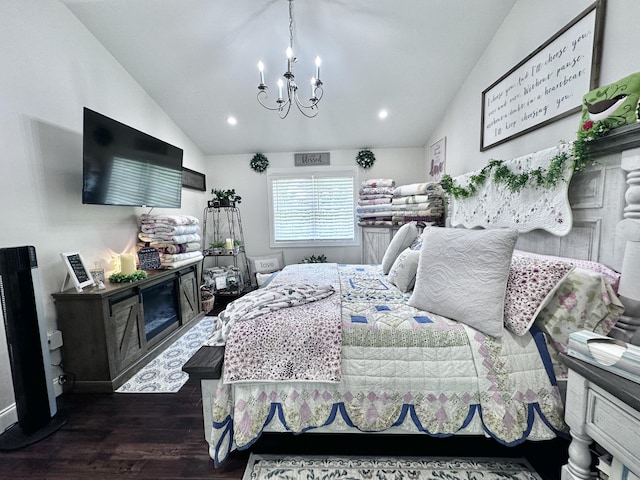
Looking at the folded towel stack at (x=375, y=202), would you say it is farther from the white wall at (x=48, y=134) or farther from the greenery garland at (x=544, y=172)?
the white wall at (x=48, y=134)

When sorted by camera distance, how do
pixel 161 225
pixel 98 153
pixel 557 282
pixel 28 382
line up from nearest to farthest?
pixel 557 282 → pixel 28 382 → pixel 98 153 → pixel 161 225

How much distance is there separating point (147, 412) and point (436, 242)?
2.23m

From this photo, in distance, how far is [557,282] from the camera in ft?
4.10

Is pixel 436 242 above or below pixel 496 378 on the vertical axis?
above

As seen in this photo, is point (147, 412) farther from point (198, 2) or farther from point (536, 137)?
point (536, 137)

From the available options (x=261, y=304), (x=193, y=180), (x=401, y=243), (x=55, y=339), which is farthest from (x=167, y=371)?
(x=193, y=180)

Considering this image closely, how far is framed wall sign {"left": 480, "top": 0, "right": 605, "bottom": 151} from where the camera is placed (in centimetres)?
146

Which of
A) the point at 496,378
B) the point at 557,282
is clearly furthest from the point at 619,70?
the point at 496,378

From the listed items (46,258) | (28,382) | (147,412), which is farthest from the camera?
(46,258)

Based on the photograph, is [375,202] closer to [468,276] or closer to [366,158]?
[366,158]

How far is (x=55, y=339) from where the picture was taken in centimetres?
188

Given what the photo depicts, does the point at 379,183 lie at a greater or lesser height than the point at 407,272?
greater

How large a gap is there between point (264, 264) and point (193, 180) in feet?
5.35

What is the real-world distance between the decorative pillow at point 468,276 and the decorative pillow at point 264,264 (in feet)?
9.40
